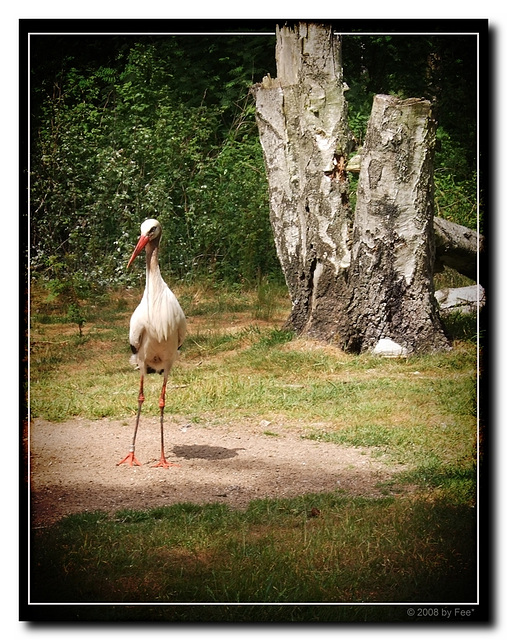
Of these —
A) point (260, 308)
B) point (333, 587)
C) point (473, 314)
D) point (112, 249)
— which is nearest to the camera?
point (333, 587)

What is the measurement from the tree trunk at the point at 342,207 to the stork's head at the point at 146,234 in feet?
3.29

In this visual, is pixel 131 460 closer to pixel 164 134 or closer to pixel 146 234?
pixel 146 234

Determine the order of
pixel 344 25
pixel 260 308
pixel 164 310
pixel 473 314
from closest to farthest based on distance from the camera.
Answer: pixel 344 25 < pixel 473 314 < pixel 164 310 < pixel 260 308

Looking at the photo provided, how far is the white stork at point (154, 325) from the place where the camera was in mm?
3910

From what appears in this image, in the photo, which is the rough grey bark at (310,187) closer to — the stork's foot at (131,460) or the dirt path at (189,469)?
the dirt path at (189,469)

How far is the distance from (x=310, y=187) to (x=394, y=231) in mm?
896

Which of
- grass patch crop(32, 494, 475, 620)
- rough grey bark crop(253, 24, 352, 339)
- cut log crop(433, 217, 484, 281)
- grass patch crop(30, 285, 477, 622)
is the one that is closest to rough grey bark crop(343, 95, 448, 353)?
cut log crop(433, 217, 484, 281)

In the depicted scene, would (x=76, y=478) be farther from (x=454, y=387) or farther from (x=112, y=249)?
(x=454, y=387)

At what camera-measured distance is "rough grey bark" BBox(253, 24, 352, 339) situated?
5.60 m

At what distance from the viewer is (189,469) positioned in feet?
12.2

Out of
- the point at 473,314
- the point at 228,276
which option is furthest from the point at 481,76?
the point at 228,276

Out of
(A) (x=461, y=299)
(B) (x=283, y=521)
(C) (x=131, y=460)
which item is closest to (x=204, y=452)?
(C) (x=131, y=460)
